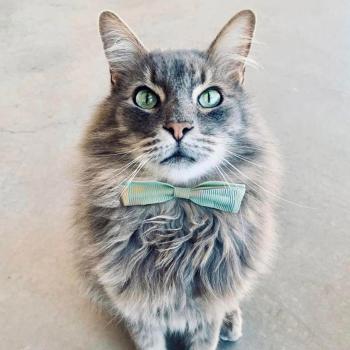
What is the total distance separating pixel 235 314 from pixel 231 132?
527 mm

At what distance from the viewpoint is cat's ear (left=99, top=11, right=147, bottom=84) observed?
1165mm

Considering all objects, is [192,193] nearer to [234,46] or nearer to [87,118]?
[234,46]

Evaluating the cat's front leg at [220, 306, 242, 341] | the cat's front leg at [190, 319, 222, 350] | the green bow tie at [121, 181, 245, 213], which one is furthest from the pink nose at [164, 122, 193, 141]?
the cat's front leg at [220, 306, 242, 341]

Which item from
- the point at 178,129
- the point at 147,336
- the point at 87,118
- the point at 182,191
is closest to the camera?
the point at 178,129

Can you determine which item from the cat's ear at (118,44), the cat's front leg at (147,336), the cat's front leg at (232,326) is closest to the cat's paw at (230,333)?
the cat's front leg at (232,326)

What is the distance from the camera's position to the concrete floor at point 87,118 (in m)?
1.46

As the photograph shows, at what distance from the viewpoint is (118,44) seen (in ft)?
3.86

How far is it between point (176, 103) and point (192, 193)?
7.7 inches

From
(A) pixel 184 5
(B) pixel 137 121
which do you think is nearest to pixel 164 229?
(B) pixel 137 121

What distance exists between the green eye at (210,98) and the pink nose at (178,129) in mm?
91

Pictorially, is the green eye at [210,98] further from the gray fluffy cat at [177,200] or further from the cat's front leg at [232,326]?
the cat's front leg at [232,326]

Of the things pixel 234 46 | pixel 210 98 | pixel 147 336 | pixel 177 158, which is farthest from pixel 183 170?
pixel 147 336

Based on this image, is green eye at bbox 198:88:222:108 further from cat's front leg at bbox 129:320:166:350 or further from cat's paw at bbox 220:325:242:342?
cat's paw at bbox 220:325:242:342

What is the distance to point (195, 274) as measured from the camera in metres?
1.17
